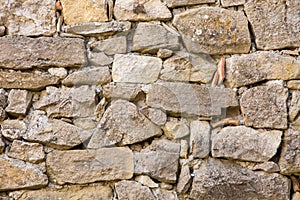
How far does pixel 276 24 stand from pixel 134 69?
2.18 ft

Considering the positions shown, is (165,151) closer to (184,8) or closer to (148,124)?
(148,124)

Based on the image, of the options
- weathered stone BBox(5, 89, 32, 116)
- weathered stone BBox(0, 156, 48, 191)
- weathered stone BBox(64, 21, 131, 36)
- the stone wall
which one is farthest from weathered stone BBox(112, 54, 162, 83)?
weathered stone BBox(0, 156, 48, 191)

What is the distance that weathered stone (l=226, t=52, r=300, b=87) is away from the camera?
5.44ft

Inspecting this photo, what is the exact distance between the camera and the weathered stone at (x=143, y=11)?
5.69 ft

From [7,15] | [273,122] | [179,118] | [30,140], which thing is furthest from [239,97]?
[7,15]

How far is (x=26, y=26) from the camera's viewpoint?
68.6 inches

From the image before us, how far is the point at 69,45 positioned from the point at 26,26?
0.23m

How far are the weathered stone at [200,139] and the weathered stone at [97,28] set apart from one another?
0.54 meters

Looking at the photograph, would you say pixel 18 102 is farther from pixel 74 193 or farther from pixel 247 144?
pixel 247 144

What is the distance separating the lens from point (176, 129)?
169 centimetres

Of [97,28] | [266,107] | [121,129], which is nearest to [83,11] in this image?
[97,28]

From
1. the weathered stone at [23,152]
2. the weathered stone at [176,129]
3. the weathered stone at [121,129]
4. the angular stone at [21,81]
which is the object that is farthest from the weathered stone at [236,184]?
the angular stone at [21,81]

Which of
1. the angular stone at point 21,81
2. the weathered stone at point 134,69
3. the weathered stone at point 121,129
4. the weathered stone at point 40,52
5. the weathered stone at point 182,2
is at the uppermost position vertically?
the weathered stone at point 182,2

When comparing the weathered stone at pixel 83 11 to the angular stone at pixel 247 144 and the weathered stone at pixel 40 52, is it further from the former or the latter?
the angular stone at pixel 247 144
